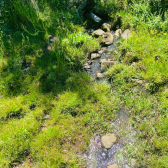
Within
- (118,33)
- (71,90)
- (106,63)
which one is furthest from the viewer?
(118,33)

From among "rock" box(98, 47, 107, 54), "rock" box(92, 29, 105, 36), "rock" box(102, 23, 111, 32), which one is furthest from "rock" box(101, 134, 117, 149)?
"rock" box(102, 23, 111, 32)

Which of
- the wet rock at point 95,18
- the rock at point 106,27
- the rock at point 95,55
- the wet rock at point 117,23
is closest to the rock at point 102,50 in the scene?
the rock at point 95,55

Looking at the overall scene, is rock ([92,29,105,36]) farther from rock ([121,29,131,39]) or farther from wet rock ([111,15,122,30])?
rock ([121,29,131,39])

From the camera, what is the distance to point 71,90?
4.02 metres

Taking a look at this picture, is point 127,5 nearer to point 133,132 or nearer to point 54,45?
point 54,45

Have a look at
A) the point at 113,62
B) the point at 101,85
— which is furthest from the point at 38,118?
the point at 113,62

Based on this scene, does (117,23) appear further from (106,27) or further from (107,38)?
(107,38)

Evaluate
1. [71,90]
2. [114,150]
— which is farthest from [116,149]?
[71,90]

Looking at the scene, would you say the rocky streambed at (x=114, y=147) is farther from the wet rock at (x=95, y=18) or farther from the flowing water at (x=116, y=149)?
the wet rock at (x=95, y=18)

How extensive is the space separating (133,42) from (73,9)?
3042mm

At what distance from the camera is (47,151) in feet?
10.1

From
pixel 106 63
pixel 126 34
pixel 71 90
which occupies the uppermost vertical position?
pixel 126 34

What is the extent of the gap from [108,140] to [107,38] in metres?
3.49

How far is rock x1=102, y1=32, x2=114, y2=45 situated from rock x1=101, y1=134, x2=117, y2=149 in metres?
3.20
